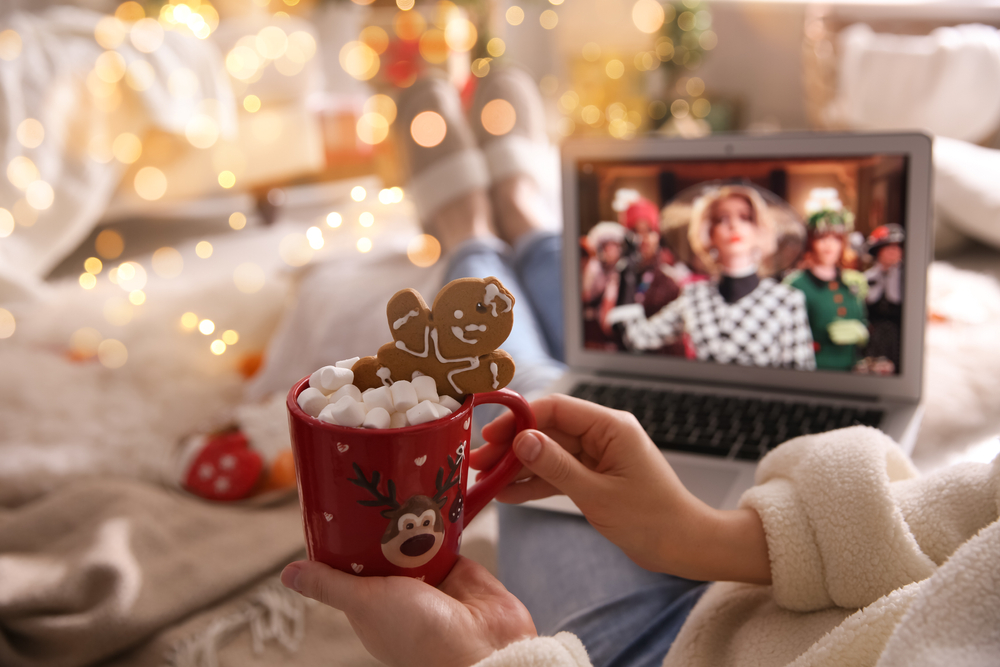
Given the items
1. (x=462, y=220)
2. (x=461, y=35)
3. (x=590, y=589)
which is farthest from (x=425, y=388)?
(x=461, y=35)

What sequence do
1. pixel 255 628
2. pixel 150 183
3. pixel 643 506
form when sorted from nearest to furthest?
1. pixel 643 506
2. pixel 255 628
3. pixel 150 183

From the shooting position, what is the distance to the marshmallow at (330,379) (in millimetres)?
384

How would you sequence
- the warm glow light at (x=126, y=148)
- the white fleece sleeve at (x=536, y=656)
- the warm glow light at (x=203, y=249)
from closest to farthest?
the white fleece sleeve at (x=536, y=656) → the warm glow light at (x=126, y=148) → the warm glow light at (x=203, y=249)

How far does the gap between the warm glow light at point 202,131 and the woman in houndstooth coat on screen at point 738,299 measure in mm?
1959

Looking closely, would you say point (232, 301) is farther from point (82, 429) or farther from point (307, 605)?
point (307, 605)

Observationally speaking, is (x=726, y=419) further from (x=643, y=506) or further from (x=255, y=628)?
(x=255, y=628)

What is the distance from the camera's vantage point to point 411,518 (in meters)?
0.38

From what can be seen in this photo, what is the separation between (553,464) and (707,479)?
304 millimetres

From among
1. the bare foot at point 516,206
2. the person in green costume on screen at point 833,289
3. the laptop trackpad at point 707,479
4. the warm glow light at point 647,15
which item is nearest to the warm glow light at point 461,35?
the warm glow light at point 647,15

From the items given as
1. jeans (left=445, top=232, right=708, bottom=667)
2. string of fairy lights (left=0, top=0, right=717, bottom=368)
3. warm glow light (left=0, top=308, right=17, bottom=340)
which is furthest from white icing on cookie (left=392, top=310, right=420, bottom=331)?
warm glow light (left=0, top=308, right=17, bottom=340)

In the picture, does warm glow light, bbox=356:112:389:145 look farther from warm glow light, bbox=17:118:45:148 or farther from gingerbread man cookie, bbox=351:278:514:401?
gingerbread man cookie, bbox=351:278:514:401

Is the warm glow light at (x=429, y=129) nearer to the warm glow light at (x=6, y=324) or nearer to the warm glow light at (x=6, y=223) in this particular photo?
the warm glow light at (x=6, y=324)

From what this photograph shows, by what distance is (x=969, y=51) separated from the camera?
1.66 metres

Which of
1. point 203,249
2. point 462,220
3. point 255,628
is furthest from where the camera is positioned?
point 203,249
